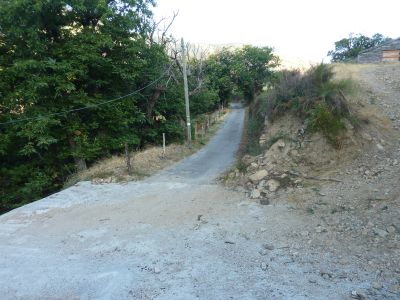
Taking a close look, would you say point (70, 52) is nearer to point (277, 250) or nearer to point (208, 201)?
point (208, 201)

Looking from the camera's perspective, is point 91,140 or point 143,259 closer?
point 143,259

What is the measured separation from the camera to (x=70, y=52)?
13.7 m

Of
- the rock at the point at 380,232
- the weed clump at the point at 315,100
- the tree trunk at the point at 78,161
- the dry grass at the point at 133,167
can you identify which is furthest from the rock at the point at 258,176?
the tree trunk at the point at 78,161

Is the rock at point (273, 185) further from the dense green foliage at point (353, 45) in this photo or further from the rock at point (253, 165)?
the dense green foliage at point (353, 45)

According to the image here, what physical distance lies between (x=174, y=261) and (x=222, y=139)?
18.1 m

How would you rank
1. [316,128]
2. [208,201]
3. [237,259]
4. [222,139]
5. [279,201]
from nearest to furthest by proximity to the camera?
[237,259] → [279,201] → [208,201] → [316,128] → [222,139]

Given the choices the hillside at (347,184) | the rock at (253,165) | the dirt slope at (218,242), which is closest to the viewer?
the dirt slope at (218,242)

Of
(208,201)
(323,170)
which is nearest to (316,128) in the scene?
(323,170)

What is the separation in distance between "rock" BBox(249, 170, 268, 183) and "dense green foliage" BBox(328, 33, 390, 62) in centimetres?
4030

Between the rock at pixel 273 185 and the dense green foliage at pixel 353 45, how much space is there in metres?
40.7

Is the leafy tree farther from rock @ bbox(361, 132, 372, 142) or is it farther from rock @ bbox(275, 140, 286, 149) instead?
rock @ bbox(361, 132, 372, 142)

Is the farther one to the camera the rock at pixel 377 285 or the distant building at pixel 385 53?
the distant building at pixel 385 53

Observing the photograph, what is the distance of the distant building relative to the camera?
26406mm

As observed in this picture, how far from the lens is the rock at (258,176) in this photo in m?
8.80
